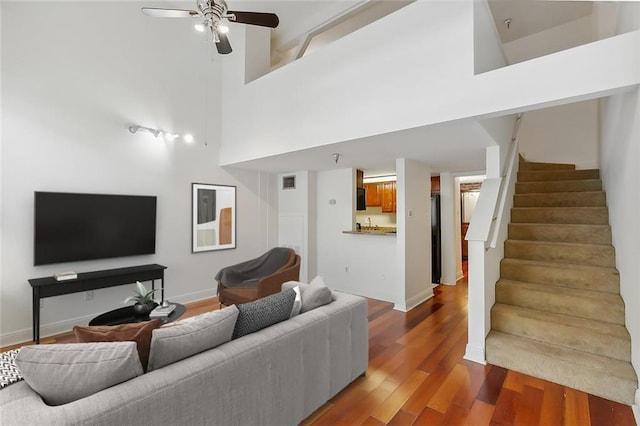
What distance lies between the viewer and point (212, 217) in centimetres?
482

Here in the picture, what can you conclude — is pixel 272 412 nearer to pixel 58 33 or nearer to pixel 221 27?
pixel 221 27

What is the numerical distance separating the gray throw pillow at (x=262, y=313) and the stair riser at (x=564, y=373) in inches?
80.3

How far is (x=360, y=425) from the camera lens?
75.4 inches

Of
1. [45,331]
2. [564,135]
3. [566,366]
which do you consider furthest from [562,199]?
[45,331]

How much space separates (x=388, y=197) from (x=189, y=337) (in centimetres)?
576

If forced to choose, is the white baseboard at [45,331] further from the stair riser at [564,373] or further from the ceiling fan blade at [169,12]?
the stair riser at [564,373]

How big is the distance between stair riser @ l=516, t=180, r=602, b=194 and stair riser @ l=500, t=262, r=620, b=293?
1.52 meters

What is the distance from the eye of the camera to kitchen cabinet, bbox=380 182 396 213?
6.63 m

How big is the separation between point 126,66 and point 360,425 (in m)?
4.86

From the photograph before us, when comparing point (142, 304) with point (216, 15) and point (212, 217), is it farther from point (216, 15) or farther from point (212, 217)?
point (216, 15)

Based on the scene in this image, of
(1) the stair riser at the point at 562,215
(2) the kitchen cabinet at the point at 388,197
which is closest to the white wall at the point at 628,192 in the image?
(1) the stair riser at the point at 562,215

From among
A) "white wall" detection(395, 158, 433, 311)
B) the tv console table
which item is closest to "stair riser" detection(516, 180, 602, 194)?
"white wall" detection(395, 158, 433, 311)

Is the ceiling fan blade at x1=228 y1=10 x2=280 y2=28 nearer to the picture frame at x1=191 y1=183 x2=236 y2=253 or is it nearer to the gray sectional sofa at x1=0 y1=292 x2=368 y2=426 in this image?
the gray sectional sofa at x1=0 y1=292 x2=368 y2=426

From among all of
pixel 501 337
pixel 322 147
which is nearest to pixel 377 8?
→ pixel 322 147
